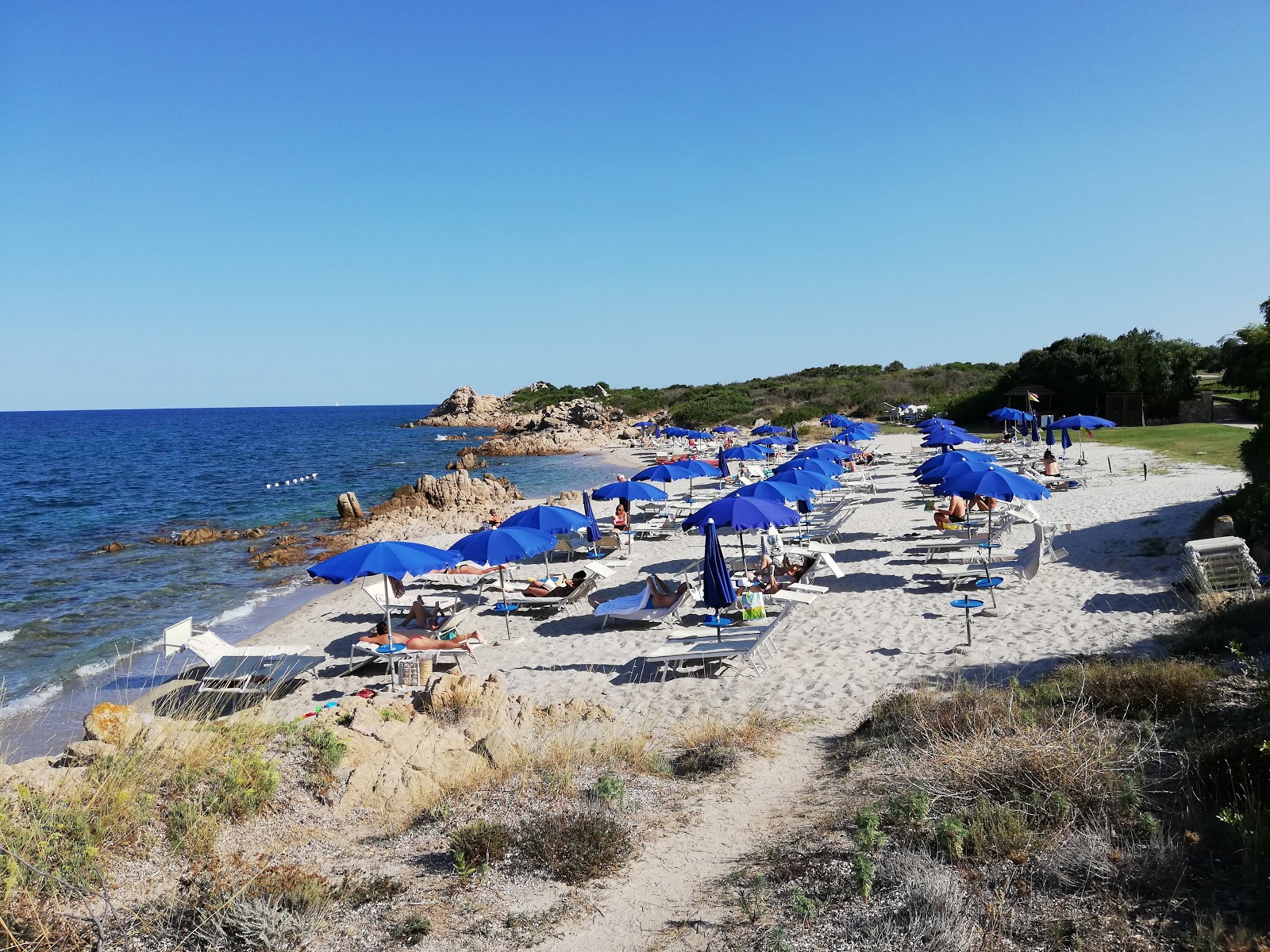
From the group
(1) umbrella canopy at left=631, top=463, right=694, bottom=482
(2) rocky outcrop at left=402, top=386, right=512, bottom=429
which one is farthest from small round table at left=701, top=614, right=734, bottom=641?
(2) rocky outcrop at left=402, top=386, right=512, bottom=429

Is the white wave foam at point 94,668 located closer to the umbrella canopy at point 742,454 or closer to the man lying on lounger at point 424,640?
the man lying on lounger at point 424,640

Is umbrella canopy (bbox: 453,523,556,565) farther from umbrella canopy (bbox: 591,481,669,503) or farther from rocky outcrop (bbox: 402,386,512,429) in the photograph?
rocky outcrop (bbox: 402,386,512,429)

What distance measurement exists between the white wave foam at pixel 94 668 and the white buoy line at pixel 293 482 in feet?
88.9

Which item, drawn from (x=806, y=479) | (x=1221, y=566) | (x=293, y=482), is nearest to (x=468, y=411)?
(x=293, y=482)

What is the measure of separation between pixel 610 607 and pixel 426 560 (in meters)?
3.09

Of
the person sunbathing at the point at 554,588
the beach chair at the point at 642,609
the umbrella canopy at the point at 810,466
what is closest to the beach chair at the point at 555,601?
the person sunbathing at the point at 554,588

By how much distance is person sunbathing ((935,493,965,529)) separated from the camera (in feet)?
48.8

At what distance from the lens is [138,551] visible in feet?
73.1

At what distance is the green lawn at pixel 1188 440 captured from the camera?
2261 cm

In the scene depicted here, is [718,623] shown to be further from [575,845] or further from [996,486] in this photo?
[575,845]

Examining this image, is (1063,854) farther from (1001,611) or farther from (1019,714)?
(1001,611)

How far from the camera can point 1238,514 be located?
37.0ft

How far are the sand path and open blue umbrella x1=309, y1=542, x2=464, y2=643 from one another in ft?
16.7

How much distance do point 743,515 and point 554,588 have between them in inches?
153
